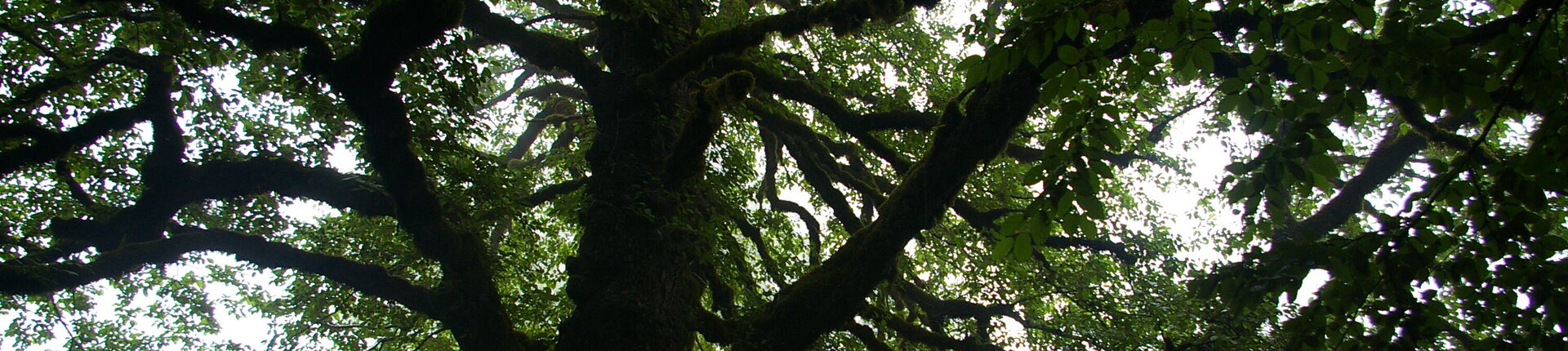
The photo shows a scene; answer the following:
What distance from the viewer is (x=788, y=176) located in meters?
9.38

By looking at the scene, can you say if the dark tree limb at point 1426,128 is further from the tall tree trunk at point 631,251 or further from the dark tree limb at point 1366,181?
the tall tree trunk at point 631,251

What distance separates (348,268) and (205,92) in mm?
2831

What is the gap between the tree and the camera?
199 cm

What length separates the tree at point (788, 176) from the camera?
6.53 feet

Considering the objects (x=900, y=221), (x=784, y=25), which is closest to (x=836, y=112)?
(x=784, y=25)

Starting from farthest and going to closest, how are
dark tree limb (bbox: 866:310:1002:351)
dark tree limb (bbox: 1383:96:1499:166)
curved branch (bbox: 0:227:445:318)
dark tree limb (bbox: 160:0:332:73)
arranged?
dark tree limb (bbox: 866:310:1002:351) < curved branch (bbox: 0:227:445:318) < dark tree limb (bbox: 1383:96:1499:166) < dark tree limb (bbox: 160:0:332:73)

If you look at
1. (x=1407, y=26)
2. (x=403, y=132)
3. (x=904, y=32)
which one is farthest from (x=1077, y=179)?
(x=904, y=32)

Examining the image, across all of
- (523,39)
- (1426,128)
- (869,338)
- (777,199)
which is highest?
(777,199)

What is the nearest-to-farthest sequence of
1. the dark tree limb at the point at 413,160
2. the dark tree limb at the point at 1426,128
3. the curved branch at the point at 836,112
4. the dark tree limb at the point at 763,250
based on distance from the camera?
the dark tree limb at the point at 413,160 → the dark tree limb at the point at 1426,128 → the curved branch at the point at 836,112 → the dark tree limb at the point at 763,250

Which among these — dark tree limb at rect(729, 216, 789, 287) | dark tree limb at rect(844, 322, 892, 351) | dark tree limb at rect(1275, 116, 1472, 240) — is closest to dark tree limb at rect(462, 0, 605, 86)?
dark tree limb at rect(729, 216, 789, 287)

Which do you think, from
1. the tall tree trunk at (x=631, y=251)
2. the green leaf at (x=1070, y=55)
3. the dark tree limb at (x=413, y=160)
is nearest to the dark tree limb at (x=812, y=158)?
the tall tree trunk at (x=631, y=251)

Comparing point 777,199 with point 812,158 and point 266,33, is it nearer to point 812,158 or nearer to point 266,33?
point 812,158

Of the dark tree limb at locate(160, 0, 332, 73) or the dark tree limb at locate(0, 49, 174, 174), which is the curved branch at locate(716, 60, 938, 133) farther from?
the dark tree limb at locate(0, 49, 174, 174)

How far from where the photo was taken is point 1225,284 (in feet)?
6.88
